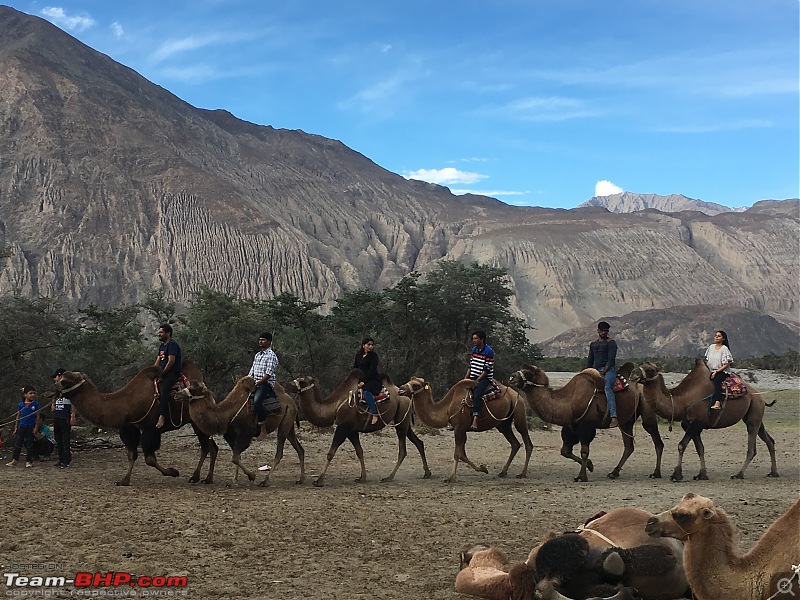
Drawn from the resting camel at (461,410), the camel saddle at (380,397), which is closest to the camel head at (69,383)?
the camel saddle at (380,397)

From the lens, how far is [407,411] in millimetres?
14875

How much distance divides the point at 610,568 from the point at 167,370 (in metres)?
9.30

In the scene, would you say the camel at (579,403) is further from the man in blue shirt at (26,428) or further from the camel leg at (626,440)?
the man in blue shirt at (26,428)

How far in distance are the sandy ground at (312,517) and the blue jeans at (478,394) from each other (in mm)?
1307

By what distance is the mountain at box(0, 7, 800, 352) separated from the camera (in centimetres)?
9069

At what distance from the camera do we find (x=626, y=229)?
12381 cm

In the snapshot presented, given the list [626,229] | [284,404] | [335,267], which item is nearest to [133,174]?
[335,267]

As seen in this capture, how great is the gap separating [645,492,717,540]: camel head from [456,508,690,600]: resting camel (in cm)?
49

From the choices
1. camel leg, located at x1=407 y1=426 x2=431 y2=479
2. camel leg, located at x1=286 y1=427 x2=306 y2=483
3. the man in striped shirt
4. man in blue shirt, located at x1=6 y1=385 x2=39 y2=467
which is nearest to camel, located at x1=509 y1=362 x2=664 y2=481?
the man in striped shirt

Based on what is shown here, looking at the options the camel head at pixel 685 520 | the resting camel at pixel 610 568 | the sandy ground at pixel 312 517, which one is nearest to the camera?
the camel head at pixel 685 520

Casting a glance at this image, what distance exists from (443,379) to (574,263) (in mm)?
81081

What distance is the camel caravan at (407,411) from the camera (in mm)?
12969

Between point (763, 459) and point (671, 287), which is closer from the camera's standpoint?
point (763, 459)

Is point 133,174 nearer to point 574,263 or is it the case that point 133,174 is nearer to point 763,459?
point 574,263
